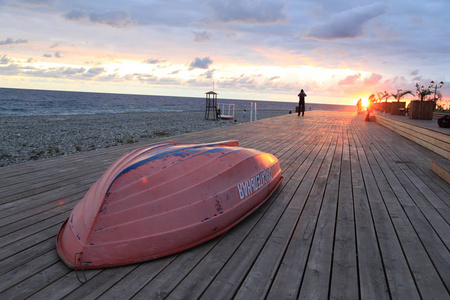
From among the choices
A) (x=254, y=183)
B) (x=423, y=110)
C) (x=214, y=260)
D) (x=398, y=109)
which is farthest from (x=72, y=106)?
(x=214, y=260)

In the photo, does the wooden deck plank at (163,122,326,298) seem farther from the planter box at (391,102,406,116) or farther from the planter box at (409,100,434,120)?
the planter box at (391,102,406,116)

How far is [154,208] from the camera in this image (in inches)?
84.8

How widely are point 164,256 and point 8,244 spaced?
1.27 m

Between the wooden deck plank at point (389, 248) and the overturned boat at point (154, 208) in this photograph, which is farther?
the overturned boat at point (154, 208)

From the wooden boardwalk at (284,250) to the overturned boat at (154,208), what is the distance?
0.09m

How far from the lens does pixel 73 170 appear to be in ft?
14.8

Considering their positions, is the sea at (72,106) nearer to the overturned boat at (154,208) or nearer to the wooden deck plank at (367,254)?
the overturned boat at (154,208)

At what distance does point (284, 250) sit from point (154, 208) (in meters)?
1.05

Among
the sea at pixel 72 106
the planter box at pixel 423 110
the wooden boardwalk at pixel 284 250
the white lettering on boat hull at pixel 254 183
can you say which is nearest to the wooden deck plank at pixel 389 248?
the wooden boardwalk at pixel 284 250

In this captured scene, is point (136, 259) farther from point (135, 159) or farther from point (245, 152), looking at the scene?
point (245, 152)

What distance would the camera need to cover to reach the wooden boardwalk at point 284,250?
1.81 meters

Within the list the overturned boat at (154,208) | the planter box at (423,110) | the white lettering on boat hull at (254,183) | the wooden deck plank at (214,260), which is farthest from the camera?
the planter box at (423,110)

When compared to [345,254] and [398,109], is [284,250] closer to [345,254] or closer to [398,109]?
[345,254]

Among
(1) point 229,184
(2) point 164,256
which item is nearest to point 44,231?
(2) point 164,256
